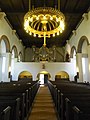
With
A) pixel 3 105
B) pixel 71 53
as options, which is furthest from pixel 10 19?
pixel 3 105

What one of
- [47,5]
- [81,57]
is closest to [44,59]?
[81,57]

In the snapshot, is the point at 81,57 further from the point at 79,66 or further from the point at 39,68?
the point at 39,68

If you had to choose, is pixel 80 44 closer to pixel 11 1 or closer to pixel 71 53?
pixel 71 53

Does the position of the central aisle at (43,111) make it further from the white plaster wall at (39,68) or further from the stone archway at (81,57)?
the white plaster wall at (39,68)

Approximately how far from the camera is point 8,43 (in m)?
12.7

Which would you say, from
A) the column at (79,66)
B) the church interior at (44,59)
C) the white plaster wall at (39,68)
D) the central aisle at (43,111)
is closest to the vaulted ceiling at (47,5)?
the church interior at (44,59)

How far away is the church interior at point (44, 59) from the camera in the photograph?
368cm

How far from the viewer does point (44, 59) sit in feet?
61.3

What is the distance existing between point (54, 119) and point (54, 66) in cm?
1354

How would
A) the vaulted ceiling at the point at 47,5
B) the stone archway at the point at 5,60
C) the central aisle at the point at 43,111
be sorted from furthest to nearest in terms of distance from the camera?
the stone archway at the point at 5,60 < the vaulted ceiling at the point at 47,5 < the central aisle at the point at 43,111

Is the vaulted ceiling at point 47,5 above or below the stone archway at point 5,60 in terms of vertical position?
above

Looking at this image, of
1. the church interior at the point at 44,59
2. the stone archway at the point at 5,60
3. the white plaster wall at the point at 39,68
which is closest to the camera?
the church interior at the point at 44,59

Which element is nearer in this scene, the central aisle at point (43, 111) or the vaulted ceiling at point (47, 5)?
the central aisle at point (43, 111)

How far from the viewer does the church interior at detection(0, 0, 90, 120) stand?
12.1 ft
